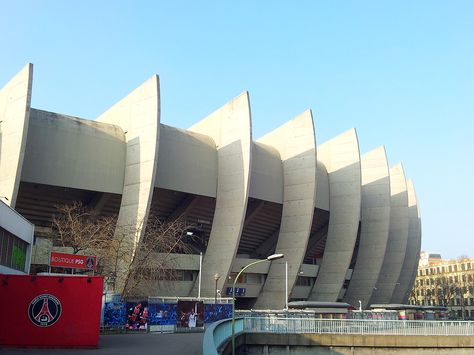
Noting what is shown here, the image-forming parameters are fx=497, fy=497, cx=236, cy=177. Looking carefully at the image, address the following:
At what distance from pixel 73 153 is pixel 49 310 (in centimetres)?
2356

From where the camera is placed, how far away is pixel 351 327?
24594 millimetres

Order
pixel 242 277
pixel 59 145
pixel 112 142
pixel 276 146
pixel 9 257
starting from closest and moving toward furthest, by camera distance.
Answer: pixel 9 257 → pixel 59 145 → pixel 112 142 → pixel 242 277 → pixel 276 146

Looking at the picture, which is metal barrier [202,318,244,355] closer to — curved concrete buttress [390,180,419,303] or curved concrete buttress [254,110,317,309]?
curved concrete buttress [254,110,317,309]

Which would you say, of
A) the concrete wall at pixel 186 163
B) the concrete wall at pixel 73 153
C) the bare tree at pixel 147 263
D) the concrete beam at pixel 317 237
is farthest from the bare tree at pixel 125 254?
the concrete beam at pixel 317 237

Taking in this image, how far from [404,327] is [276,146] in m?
30.7

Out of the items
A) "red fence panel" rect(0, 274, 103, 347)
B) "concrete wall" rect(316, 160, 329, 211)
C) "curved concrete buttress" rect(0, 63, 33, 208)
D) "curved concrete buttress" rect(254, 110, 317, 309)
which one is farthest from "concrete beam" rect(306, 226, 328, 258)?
"red fence panel" rect(0, 274, 103, 347)

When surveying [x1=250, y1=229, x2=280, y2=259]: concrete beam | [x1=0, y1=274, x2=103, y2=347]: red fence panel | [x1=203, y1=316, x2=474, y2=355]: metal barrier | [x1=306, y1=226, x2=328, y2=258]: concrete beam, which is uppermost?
[x1=306, y1=226, x2=328, y2=258]: concrete beam

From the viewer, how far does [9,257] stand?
2070 cm

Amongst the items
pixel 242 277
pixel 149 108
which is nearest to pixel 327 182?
pixel 242 277

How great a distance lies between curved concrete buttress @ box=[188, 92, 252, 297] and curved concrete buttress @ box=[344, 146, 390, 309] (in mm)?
25367

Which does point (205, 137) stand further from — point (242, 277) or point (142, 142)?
point (242, 277)

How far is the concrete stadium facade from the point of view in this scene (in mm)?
37000

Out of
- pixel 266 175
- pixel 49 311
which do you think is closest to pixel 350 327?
pixel 49 311

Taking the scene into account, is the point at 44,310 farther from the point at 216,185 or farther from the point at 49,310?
the point at 216,185
